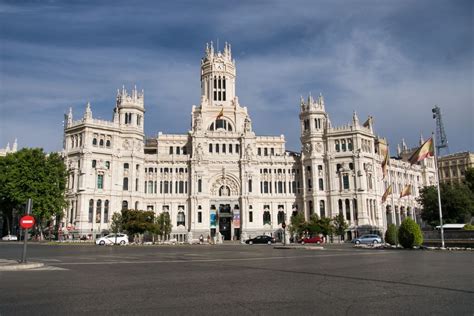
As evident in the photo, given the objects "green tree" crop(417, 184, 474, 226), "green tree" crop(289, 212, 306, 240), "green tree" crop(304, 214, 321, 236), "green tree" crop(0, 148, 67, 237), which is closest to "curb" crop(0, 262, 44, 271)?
"green tree" crop(0, 148, 67, 237)

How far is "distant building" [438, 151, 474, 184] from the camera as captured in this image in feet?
389

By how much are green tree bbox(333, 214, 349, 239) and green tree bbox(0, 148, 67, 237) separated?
47.3 m

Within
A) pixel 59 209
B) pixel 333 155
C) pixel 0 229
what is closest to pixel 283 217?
pixel 333 155

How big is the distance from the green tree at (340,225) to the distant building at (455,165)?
5679 cm

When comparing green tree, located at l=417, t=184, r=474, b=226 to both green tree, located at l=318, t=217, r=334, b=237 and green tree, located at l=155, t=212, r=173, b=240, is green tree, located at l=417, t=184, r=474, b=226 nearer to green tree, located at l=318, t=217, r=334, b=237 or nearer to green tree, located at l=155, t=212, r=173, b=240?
green tree, located at l=318, t=217, r=334, b=237

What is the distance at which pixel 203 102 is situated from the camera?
94.6m

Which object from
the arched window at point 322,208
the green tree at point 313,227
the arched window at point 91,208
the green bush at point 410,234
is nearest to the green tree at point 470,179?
the arched window at point 322,208

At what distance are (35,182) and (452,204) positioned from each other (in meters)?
69.7

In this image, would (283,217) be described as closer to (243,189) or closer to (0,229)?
(243,189)

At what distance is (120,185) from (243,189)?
24.1 m

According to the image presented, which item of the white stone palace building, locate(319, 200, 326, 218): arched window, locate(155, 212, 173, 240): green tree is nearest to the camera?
locate(155, 212, 173, 240): green tree

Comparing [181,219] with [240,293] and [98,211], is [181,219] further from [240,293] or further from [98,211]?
[240,293]

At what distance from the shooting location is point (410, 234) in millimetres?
36625

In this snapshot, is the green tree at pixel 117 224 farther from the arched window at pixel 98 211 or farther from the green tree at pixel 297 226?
the green tree at pixel 297 226
